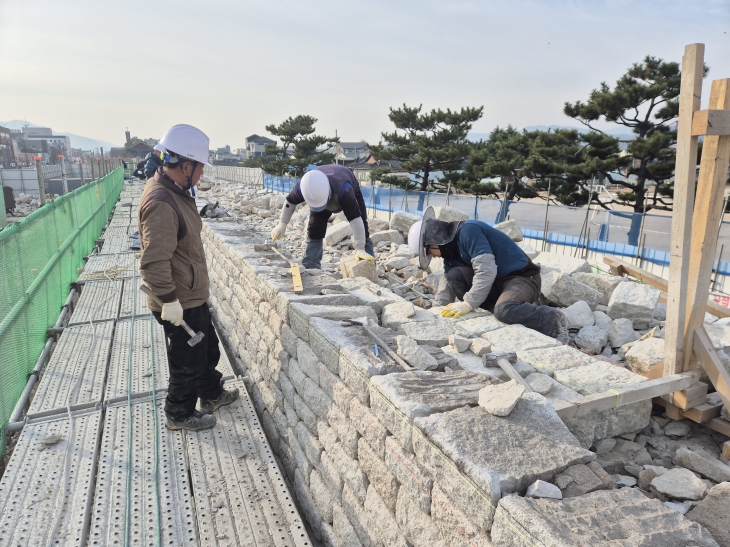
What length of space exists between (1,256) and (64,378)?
1243 mm

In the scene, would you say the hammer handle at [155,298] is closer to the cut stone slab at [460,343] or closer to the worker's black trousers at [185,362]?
the worker's black trousers at [185,362]

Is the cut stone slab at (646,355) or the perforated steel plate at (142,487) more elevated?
the cut stone slab at (646,355)

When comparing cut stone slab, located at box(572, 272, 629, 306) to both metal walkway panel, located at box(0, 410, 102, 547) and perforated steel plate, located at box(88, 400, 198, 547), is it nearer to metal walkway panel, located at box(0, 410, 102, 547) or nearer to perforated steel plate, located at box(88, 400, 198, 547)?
perforated steel plate, located at box(88, 400, 198, 547)

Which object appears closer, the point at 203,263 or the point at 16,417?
the point at 203,263

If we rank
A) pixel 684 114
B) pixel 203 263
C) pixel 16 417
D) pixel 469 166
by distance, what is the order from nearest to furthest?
pixel 684 114, pixel 203 263, pixel 16 417, pixel 469 166

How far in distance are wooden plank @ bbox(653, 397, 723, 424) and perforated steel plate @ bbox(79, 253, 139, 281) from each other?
7711 mm

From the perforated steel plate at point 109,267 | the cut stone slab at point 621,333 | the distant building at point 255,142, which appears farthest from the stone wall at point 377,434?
the distant building at point 255,142

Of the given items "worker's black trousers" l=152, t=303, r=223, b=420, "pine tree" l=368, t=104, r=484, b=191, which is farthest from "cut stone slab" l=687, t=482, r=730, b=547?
"pine tree" l=368, t=104, r=484, b=191

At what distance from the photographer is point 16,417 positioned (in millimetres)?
3932

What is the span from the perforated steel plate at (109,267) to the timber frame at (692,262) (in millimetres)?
7672

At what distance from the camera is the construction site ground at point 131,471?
286cm

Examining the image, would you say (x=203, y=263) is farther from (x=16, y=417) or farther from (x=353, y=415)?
(x=16, y=417)

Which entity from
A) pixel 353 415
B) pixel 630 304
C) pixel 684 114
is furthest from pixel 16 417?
pixel 630 304

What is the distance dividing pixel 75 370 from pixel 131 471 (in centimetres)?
192
